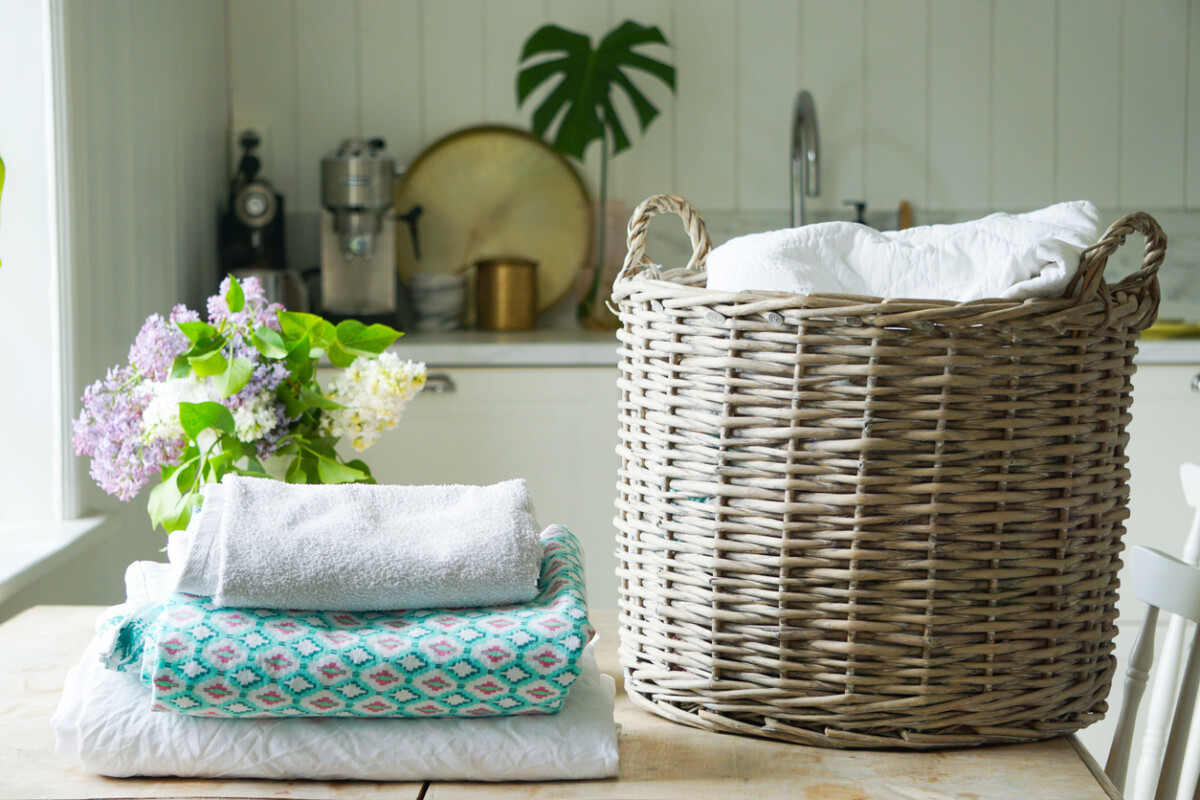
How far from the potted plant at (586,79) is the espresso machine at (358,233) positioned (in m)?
0.40

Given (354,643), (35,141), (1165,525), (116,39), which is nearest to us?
(354,643)

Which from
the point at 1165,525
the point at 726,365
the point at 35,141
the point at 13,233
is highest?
the point at 35,141

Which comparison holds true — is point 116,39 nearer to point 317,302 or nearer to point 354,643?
point 317,302

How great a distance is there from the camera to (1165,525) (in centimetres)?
225

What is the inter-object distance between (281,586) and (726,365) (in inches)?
11.7

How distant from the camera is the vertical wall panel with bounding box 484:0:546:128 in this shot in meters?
2.73

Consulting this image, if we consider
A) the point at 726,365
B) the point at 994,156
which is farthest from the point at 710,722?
the point at 994,156

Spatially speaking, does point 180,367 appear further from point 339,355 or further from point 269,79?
point 269,79

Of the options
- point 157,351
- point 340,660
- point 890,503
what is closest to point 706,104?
point 157,351

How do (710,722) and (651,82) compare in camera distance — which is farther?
(651,82)

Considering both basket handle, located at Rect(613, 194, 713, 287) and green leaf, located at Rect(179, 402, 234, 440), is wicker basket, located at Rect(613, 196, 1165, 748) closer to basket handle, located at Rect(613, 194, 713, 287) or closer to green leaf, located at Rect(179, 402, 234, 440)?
basket handle, located at Rect(613, 194, 713, 287)

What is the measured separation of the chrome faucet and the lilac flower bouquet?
5.08 ft

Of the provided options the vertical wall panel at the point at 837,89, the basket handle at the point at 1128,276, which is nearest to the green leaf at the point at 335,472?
the basket handle at the point at 1128,276

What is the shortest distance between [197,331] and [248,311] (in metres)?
0.05
